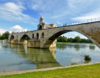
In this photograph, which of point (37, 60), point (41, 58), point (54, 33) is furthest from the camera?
point (54, 33)

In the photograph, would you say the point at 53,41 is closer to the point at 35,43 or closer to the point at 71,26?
the point at 35,43

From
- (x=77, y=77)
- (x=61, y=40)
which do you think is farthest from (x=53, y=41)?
(x=61, y=40)

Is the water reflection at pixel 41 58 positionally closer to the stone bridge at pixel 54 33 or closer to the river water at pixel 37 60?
the river water at pixel 37 60

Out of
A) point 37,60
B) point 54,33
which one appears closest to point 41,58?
point 37,60

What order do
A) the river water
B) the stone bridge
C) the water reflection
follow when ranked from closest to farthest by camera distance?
1. the river water
2. the water reflection
3. the stone bridge

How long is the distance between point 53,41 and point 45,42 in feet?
12.9

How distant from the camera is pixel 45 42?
42.2 metres

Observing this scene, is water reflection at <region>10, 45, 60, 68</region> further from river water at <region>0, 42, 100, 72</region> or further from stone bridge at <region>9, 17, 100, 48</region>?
stone bridge at <region>9, 17, 100, 48</region>

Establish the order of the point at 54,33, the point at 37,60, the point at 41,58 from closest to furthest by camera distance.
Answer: the point at 37,60 → the point at 41,58 → the point at 54,33

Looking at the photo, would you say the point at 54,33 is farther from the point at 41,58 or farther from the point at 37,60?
the point at 37,60

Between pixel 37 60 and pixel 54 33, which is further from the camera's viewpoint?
pixel 54 33

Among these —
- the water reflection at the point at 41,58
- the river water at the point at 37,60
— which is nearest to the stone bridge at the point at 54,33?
the river water at the point at 37,60

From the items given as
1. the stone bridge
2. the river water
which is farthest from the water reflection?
the stone bridge

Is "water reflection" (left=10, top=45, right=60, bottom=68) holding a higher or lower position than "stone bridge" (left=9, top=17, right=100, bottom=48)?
lower
